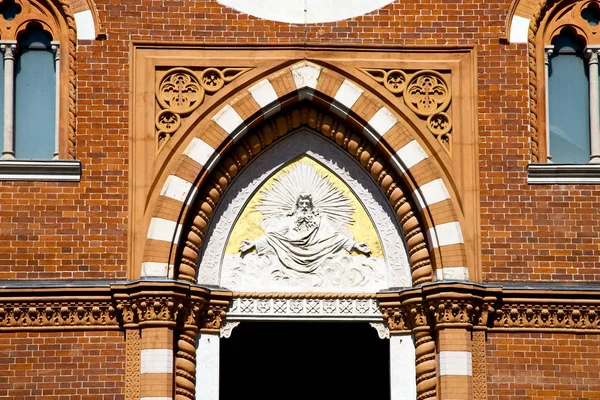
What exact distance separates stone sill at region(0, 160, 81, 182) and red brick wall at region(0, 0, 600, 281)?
0.32ft

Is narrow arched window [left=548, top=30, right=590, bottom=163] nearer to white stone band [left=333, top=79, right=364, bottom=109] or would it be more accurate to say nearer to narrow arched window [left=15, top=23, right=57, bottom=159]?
white stone band [left=333, top=79, right=364, bottom=109]

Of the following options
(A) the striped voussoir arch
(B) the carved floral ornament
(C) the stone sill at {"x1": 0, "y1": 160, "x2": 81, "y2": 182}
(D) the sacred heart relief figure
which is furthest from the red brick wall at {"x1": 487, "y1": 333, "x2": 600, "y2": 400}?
(C) the stone sill at {"x1": 0, "y1": 160, "x2": 81, "y2": 182}

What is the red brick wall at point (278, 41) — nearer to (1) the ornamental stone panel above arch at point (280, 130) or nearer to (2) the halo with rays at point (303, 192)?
(1) the ornamental stone panel above arch at point (280, 130)

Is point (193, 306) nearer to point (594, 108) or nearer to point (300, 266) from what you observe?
point (300, 266)

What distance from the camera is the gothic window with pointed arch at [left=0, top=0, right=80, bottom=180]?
56.9ft

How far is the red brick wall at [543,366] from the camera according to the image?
16906mm

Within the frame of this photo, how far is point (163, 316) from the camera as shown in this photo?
16.7 m

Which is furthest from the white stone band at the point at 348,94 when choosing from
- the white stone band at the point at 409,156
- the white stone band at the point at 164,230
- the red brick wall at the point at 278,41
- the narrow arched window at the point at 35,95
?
the narrow arched window at the point at 35,95

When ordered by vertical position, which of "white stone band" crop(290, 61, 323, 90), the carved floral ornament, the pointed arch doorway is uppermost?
the carved floral ornament

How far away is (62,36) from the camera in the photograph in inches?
689

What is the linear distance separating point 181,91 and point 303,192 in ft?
5.73

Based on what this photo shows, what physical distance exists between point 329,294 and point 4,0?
4800 mm

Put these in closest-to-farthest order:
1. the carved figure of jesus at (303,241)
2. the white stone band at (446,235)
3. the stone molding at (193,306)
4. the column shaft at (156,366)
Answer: the column shaft at (156,366), the stone molding at (193,306), the white stone band at (446,235), the carved figure of jesus at (303,241)

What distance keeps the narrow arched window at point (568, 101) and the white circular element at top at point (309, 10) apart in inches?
78.4
